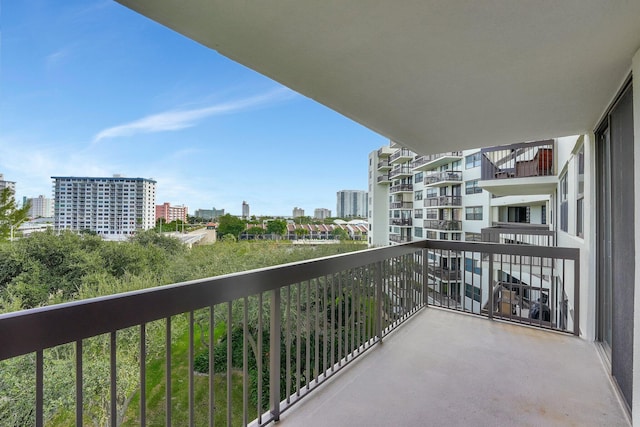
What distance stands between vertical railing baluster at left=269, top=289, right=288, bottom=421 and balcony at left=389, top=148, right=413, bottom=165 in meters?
23.1

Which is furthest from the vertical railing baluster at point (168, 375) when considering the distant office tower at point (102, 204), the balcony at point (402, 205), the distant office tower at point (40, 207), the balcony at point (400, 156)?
the balcony at point (402, 205)

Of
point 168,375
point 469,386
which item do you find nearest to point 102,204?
point 168,375

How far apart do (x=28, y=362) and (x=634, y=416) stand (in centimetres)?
569

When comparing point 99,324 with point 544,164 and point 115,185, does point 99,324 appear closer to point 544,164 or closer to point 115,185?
point 115,185

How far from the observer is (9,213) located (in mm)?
5734

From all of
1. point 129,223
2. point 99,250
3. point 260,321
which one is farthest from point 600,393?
point 99,250

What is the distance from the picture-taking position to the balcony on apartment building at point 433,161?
59.5 feet

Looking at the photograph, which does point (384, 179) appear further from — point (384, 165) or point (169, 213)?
point (169, 213)

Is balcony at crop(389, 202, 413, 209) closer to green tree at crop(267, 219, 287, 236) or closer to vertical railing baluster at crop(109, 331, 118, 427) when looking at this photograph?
green tree at crop(267, 219, 287, 236)

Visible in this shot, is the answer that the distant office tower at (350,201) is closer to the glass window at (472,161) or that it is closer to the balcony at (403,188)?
the balcony at (403,188)

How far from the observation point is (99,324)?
107 cm

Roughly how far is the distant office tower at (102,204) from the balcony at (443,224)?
16.5m

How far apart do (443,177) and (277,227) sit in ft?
39.2

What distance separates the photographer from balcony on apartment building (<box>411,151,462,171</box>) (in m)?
18.1
